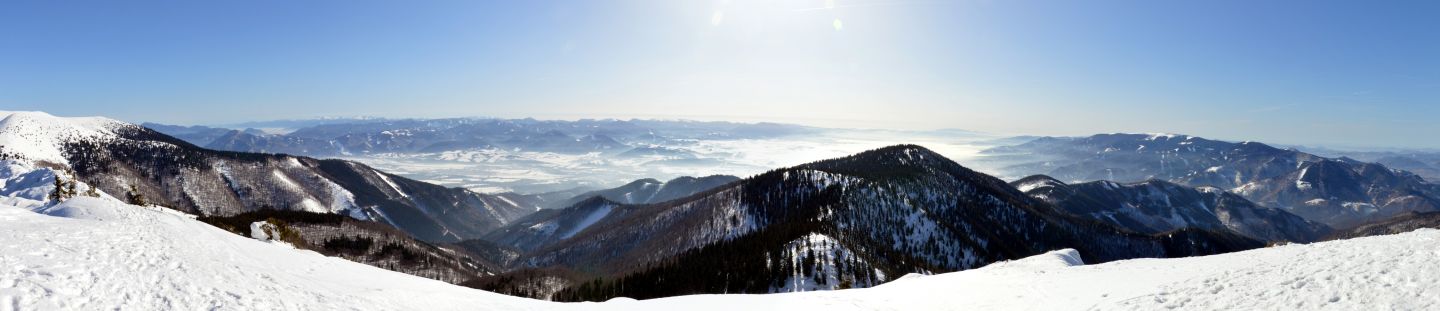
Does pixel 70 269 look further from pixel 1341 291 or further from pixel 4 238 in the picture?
pixel 1341 291

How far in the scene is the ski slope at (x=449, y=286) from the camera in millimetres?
18219

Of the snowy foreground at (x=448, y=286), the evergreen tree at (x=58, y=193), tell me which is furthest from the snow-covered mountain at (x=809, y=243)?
the evergreen tree at (x=58, y=193)

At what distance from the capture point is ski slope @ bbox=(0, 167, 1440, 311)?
18.2 m

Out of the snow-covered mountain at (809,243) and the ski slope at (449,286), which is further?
the snow-covered mountain at (809,243)

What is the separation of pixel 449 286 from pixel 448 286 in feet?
0.42

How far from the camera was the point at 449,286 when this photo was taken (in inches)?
1282

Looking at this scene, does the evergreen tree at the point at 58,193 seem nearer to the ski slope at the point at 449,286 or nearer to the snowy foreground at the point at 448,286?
the ski slope at the point at 449,286

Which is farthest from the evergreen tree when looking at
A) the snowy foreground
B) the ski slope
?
the snowy foreground

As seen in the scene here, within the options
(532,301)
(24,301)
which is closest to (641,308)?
(532,301)

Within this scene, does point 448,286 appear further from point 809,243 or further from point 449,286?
point 809,243

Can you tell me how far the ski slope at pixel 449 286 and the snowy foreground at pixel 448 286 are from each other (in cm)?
7

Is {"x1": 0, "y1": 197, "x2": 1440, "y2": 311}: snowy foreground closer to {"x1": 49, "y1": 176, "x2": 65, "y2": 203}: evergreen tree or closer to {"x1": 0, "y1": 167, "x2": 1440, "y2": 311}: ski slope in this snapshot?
{"x1": 0, "y1": 167, "x2": 1440, "y2": 311}: ski slope

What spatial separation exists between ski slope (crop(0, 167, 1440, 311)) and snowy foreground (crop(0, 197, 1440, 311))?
69 mm

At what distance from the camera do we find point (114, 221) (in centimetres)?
2923
